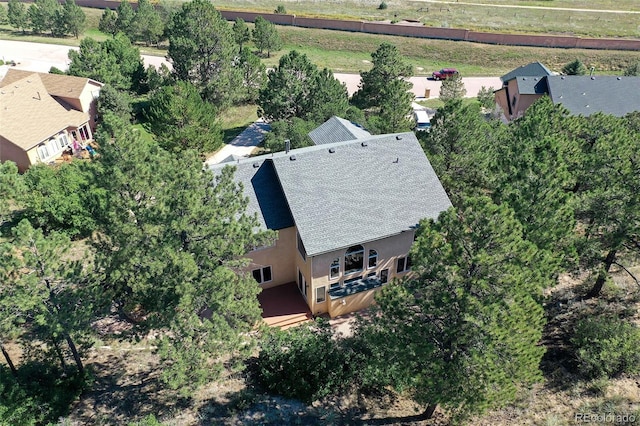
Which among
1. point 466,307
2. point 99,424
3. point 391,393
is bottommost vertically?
point 391,393

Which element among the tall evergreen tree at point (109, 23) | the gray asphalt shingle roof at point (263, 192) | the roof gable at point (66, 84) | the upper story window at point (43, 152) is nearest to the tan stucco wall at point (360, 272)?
the gray asphalt shingle roof at point (263, 192)

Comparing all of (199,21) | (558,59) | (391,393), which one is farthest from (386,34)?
(391,393)

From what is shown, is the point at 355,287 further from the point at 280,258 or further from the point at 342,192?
the point at 342,192

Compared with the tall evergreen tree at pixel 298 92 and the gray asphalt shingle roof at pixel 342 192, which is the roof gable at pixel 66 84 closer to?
the tall evergreen tree at pixel 298 92

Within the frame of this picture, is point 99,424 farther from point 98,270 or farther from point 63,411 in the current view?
point 98,270

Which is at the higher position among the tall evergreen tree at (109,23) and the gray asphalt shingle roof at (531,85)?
the tall evergreen tree at (109,23)
